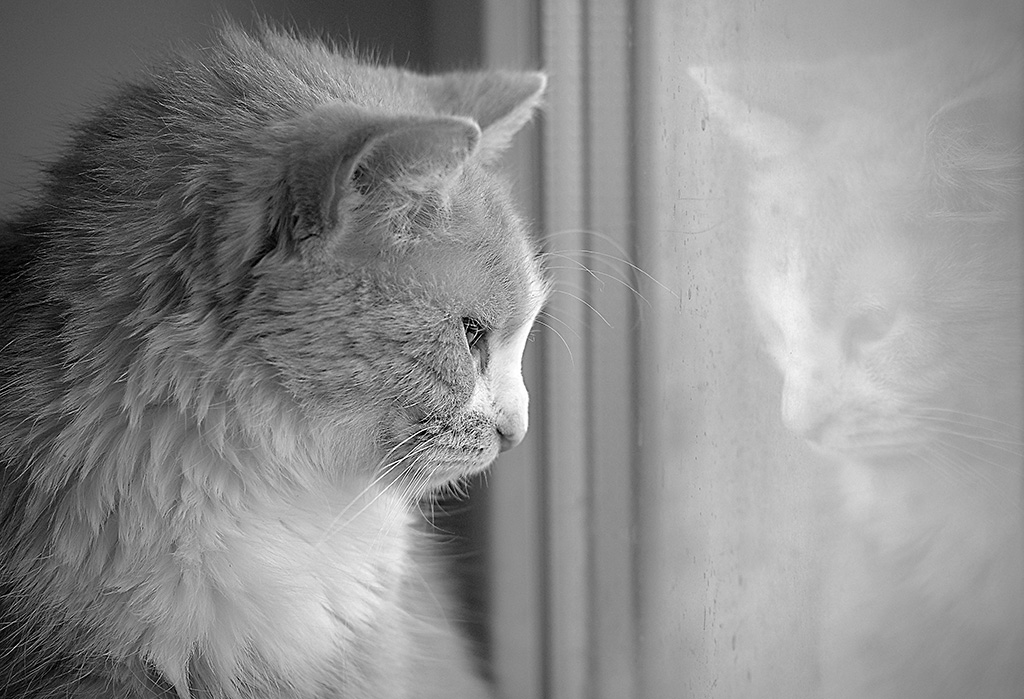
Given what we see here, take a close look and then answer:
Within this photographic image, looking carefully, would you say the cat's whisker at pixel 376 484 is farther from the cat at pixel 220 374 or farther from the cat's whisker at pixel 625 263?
the cat's whisker at pixel 625 263

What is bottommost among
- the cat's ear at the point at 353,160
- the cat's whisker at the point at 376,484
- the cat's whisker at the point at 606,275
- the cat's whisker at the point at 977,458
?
the cat's whisker at the point at 376,484

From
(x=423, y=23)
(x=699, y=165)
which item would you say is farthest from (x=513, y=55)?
(x=699, y=165)

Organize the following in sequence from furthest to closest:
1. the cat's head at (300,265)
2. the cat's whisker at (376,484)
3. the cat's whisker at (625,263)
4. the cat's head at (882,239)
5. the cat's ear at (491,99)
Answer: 1. the cat's whisker at (625,263)
2. the cat's ear at (491,99)
3. the cat's whisker at (376,484)
4. the cat's head at (300,265)
5. the cat's head at (882,239)

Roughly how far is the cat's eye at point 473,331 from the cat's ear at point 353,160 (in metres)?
0.15

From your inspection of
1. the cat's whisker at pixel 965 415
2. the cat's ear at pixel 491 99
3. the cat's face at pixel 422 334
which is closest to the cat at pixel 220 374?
the cat's face at pixel 422 334

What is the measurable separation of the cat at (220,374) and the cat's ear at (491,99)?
0.13 meters

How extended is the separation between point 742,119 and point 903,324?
0.99 ft

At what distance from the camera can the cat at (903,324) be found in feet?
2.38

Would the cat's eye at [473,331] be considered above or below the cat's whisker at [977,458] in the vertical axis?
above

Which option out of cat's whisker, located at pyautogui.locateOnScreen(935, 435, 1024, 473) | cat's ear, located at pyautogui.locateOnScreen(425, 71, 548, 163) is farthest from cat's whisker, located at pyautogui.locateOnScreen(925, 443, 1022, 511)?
cat's ear, located at pyautogui.locateOnScreen(425, 71, 548, 163)

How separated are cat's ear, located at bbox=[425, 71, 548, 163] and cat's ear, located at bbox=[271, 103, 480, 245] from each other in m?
0.22

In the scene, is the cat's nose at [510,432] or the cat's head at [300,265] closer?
the cat's head at [300,265]

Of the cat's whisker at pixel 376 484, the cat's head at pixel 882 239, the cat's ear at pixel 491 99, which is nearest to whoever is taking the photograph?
the cat's head at pixel 882 239

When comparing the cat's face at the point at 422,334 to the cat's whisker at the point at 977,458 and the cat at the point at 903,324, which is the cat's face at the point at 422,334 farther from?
the cat's whisker at the point at 977,458
